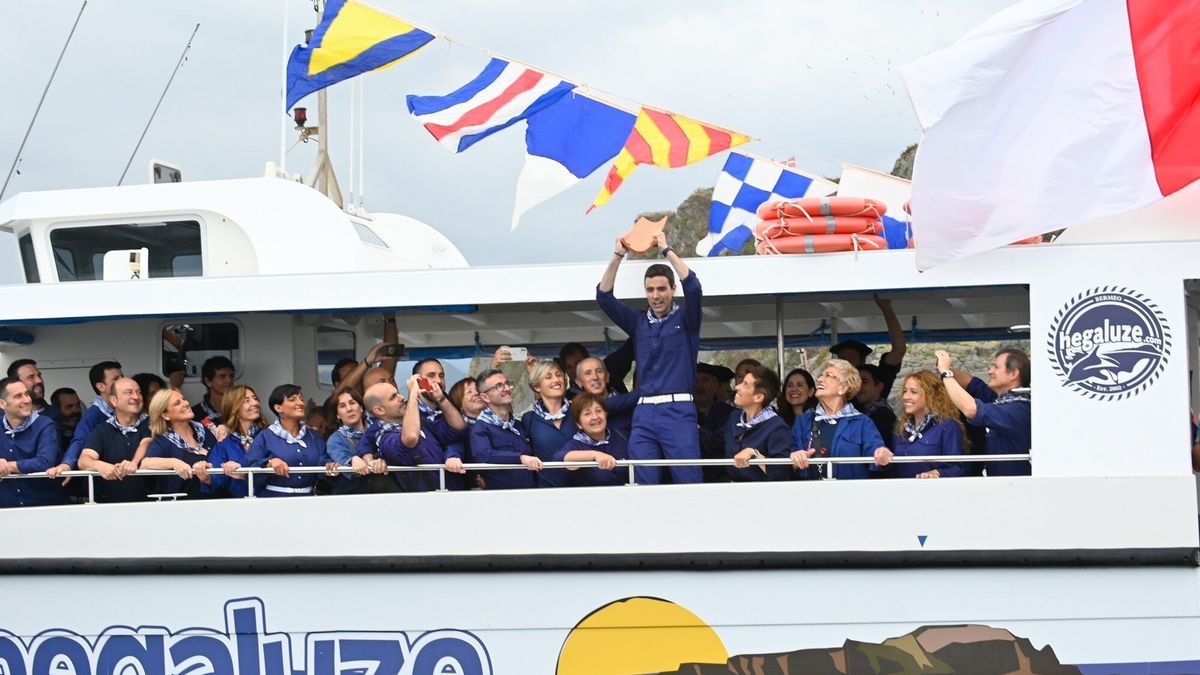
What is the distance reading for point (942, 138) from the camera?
6.11 meters

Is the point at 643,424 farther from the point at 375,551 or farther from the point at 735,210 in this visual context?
the point at 735,210

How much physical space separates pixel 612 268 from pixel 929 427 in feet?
5.51

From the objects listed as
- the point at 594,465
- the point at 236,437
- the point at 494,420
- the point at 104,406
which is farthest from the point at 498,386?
the point at 104,406

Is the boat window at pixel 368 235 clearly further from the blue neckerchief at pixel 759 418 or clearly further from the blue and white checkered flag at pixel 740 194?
the blue neckerchief at pixel 759 418

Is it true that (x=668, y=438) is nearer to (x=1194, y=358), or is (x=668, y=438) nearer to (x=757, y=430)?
(x=757, y=430)

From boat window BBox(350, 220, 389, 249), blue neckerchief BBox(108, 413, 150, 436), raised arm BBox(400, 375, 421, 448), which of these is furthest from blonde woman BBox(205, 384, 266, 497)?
boat window BBox(350, 220, 389, 249)

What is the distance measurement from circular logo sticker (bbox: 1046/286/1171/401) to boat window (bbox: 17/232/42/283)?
6485 millimetres

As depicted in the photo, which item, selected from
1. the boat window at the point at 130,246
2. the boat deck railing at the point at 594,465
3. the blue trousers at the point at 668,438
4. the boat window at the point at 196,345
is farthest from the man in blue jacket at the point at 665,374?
the boat window at the point at 130,246

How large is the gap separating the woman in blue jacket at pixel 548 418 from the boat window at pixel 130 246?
310 cm

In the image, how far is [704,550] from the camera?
600 cm

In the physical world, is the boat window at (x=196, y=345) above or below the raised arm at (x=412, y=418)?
above

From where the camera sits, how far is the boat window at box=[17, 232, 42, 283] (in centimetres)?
866

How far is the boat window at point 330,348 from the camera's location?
841cm

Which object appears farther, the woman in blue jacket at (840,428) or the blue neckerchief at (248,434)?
the blue neckerchief at (248,434)
